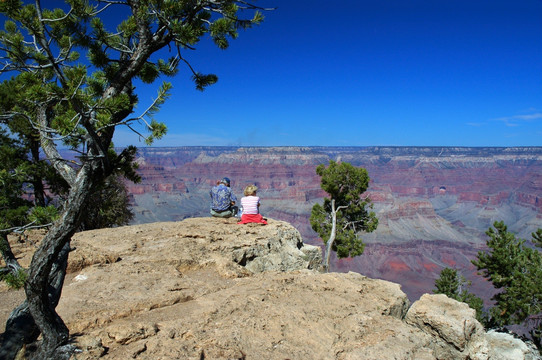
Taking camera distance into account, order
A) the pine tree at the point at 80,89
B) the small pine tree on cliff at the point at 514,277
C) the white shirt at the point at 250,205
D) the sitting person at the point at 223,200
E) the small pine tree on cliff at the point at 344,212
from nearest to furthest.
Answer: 1. the pine tree at the point at 80,89
2. the white shirt at the point at 250,205
3. the sitting person at the point at 223,200
4. the small pine tree on cliff at the point at 514,277
5. the small pine tree on cliff at the point at 344,212

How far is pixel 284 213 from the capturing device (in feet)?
597

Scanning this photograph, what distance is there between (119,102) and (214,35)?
68.8 inches

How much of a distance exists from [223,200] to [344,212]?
12.9 meters

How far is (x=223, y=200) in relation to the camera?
44.0 feet

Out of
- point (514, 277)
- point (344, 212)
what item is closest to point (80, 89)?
point (344, 212)

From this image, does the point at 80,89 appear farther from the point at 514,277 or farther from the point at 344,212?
the point at 514,277

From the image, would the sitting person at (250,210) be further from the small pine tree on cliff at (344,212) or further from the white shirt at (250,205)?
the small pine tree on cliff at (344,212)

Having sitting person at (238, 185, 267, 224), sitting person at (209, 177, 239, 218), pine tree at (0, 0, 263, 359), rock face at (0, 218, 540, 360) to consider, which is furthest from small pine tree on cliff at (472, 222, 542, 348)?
pine tree at (0, 0, 263, 359)

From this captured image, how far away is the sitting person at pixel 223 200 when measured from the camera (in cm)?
1335

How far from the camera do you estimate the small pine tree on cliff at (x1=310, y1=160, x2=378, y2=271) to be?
2253cm

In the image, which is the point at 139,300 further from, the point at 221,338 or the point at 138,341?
the point at 221,338

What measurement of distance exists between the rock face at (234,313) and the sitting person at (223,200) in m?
3.01

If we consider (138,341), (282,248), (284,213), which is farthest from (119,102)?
(284,213)

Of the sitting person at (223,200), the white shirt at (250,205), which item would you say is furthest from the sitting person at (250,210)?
the sitting person at (223,200)
